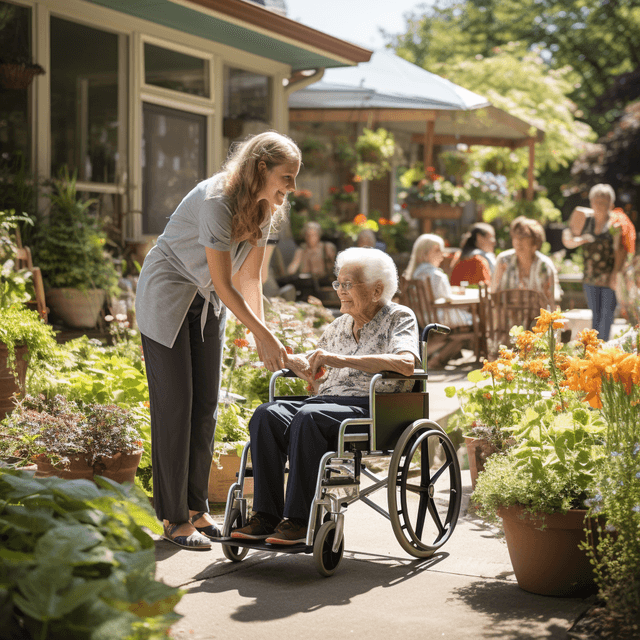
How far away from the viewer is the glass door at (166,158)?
341 inches

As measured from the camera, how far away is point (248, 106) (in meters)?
10.1

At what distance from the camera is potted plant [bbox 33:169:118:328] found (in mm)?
6938

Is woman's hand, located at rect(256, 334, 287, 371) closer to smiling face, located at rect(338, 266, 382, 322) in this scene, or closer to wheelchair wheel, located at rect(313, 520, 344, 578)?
smiling face, located at rect(338, 266, 382, 322)

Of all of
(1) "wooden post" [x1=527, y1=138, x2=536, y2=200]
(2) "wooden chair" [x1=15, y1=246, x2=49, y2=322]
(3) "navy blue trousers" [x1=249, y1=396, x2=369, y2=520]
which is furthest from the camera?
(1) "wooden post" [x1=527, y1=138, x2=536, y2=200]

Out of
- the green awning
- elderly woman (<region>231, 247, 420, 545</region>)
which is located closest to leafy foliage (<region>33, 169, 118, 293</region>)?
the green awning

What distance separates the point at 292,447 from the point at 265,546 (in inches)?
15.0

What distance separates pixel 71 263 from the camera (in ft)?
23.0

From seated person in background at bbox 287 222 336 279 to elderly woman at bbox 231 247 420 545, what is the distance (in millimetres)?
6909

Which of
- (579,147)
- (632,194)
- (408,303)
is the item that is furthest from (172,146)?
(632,194)

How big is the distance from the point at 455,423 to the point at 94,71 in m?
4.92

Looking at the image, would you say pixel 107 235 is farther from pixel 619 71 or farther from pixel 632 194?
pixel 619 71

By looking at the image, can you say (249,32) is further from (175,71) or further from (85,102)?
(85,102)

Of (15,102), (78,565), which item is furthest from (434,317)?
(78,565)

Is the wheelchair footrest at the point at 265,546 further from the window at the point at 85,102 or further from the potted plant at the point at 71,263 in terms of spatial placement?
the window at the point at 85,102
